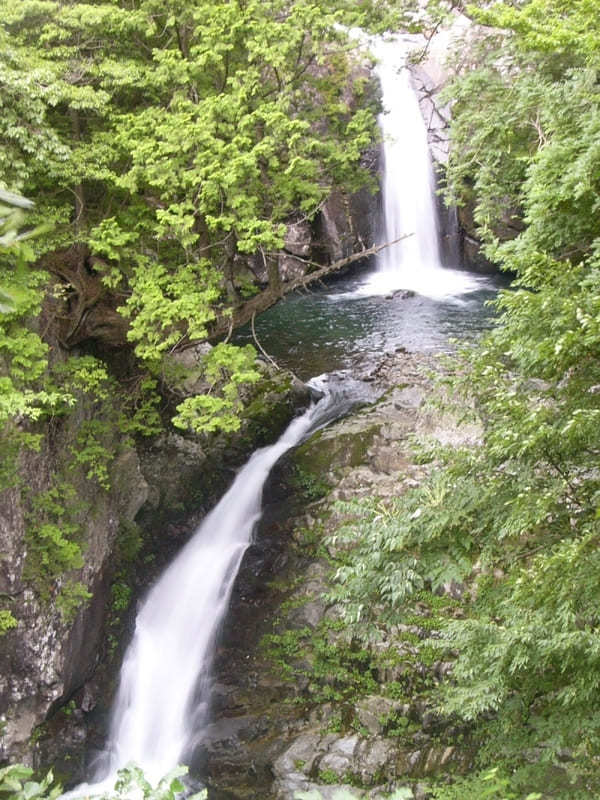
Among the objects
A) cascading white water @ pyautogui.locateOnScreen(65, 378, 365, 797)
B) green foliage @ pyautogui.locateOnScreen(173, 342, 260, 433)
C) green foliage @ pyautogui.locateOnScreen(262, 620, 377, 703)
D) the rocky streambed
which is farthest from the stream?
green foliage @ pyautogui.locateOnScreen(173, 342, 260, 433)

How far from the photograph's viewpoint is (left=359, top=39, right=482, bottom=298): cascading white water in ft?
68.2

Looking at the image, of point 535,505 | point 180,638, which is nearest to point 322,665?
point 180,638

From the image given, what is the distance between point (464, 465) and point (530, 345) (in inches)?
50.3

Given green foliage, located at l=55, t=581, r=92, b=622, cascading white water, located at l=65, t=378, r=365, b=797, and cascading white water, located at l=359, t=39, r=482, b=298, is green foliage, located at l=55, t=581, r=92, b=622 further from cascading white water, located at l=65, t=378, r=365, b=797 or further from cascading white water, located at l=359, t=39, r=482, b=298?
cascading white water, located at l=359, t=39, r=482, b=298

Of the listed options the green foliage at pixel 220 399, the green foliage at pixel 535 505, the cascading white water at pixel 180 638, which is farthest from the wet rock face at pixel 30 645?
the green foliage at pixel 535 505

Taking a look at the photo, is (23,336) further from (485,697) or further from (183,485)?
(485,697)

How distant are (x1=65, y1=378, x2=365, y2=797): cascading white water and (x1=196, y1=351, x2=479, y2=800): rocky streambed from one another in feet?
1.07

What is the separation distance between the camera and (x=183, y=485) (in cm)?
1161

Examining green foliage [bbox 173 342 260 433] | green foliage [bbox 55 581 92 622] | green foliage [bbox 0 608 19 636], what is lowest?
green foliage [bbox 55 581 92 622]

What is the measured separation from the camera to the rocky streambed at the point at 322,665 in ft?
25.4

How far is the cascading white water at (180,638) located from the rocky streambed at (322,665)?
1.07 feet

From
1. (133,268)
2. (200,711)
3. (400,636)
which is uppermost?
(133,268)

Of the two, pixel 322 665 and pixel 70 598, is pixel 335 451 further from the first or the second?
pixel 70 598

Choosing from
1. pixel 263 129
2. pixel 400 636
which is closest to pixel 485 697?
pixel 400 636
